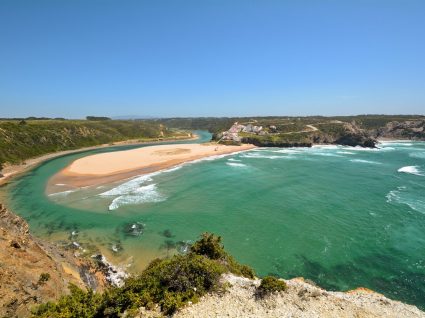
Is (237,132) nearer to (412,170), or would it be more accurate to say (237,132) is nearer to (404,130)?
(412,170)

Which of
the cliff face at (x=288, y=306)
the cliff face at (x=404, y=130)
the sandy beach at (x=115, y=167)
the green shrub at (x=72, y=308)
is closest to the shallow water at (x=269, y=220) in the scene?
the sandy beach at (x=115, y=167)

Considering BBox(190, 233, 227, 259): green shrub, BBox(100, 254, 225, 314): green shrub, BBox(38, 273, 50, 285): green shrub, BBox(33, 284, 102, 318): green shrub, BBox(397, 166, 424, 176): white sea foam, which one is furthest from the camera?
→ BBox(397, 166, 424, 176): white sea foam

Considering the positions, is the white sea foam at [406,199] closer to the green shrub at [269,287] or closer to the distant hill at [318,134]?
the green shrub at [269,287]

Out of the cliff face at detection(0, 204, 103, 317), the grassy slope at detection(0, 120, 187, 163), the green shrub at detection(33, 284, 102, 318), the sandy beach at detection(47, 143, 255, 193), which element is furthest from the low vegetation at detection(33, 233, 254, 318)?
the grassy slope at detection(0, 120, 187, 163)

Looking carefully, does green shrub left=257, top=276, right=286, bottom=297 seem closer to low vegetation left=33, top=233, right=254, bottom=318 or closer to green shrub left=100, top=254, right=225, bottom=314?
low vegetation left=33, top=233, right=254, bottom=318

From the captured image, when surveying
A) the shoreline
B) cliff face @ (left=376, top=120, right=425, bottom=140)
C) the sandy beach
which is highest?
cliff face @ (left=376, top=120, right=425, bottom=140)

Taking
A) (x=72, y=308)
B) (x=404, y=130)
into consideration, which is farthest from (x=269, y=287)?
(x=404, y=130)

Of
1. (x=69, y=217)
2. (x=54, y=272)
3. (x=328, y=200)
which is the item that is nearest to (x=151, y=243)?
(x=54, y=272)

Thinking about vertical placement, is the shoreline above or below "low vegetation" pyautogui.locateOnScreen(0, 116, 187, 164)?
below

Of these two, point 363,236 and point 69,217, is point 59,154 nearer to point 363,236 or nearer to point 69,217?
point 69,217
